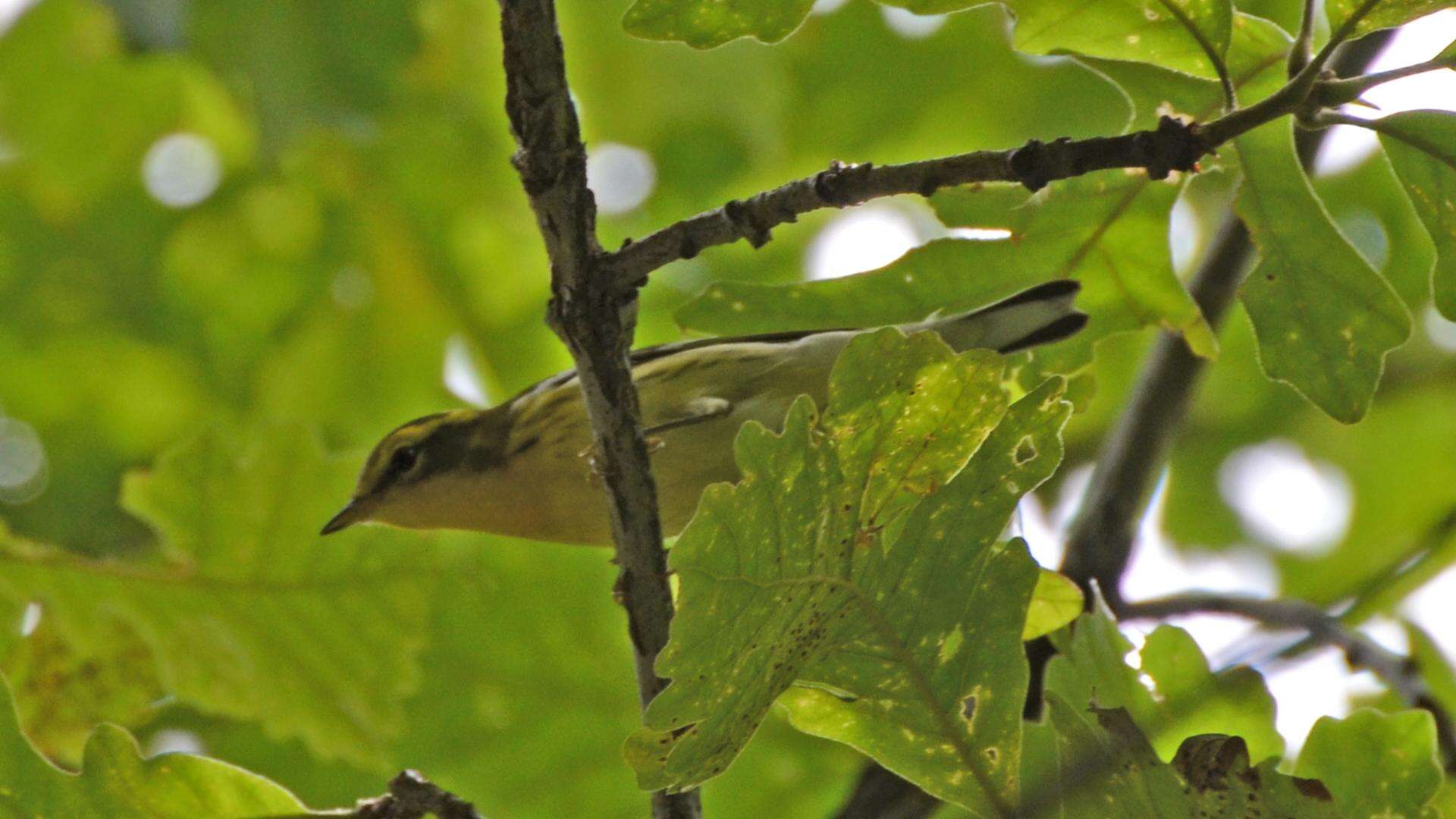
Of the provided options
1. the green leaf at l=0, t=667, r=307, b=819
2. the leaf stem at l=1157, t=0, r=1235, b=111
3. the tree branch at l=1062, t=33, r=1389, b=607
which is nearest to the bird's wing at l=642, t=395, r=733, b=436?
the tree branch at l=1062, t=33, r=1389, b=607

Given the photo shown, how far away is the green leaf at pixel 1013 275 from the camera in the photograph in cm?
249

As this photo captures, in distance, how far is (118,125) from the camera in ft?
18.4

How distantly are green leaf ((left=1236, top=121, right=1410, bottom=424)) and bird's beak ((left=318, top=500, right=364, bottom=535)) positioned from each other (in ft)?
7.43

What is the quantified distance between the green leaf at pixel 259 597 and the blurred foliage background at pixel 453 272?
19.2 inches

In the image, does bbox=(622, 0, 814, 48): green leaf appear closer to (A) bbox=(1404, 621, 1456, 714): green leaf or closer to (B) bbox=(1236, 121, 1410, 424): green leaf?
(B) bbox=(1236, 121, 1410, 424): green leaf

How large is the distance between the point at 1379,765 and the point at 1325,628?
Answer: 2.01 feet

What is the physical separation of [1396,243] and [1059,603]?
344cm

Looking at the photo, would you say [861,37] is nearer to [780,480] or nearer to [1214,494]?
[1214,494]

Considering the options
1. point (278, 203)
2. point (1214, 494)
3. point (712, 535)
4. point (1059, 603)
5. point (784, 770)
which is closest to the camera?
point (712, 535)

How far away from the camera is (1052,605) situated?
7.75 ft

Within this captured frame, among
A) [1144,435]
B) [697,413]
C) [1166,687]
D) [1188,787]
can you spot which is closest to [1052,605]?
[1166,687]

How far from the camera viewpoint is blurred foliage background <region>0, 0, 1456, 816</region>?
411cm

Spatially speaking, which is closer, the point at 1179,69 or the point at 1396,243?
the point at 1179,69

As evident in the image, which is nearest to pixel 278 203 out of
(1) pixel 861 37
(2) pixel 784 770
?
(1) pixel 861 37
